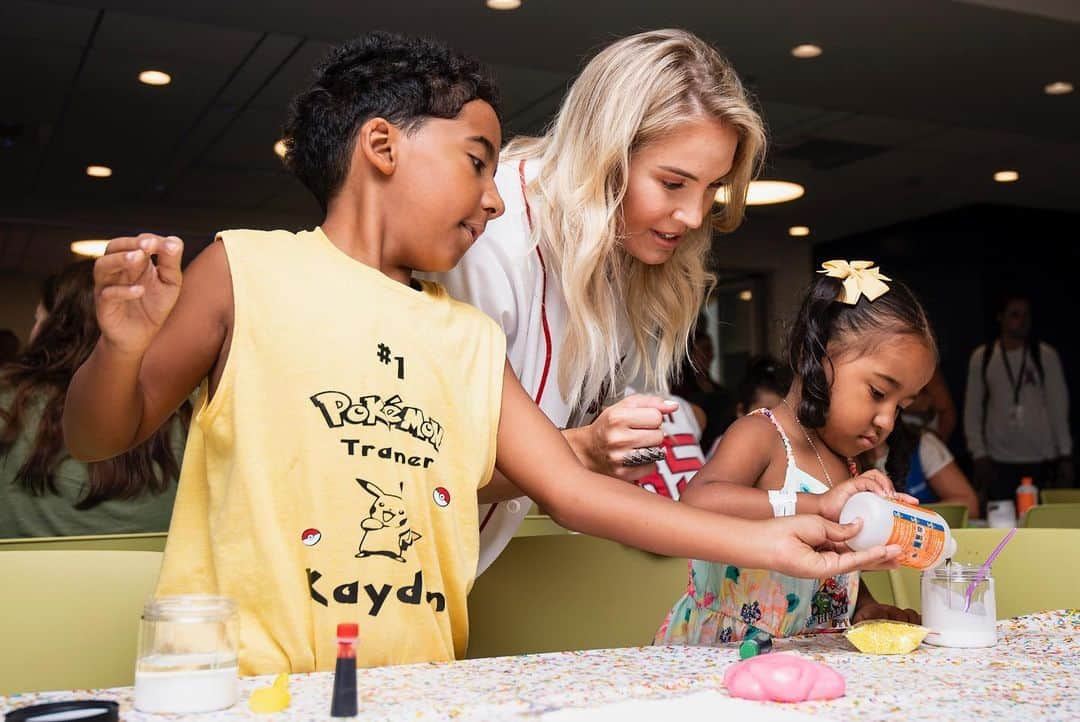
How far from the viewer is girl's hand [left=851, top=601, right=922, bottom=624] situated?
1579 millimetres

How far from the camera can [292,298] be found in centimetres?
123

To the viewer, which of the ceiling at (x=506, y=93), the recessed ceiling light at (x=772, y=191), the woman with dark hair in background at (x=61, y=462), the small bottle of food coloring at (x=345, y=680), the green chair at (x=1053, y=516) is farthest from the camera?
the recessed ceiling light at (x=772, y=191)

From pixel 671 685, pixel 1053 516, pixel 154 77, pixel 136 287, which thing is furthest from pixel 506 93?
pixel 671 685

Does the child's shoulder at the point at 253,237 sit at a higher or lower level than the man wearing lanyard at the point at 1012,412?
lower

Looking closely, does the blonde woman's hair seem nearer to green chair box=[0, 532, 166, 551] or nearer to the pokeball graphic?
the pokeball graphic

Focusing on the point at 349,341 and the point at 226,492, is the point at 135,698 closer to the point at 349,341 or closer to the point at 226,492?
the point at 226,492

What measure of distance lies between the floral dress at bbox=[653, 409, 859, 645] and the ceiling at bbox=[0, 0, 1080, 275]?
272 cm

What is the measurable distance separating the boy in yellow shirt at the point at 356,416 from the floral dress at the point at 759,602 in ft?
2.04

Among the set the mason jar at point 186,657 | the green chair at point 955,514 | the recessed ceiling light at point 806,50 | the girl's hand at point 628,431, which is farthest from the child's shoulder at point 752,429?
the recessed ceiling light at point 806,50

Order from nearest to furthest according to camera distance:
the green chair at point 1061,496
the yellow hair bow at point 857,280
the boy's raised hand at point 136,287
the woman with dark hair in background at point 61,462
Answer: the boy's raised hand at point 136,287 → the yellow hair bow at point 857,280 → the woman with dark hair in background at point 61,462 → the green chair at point 1061,496

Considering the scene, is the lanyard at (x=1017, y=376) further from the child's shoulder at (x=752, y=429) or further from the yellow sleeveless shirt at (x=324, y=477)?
the yellow sleeveless shirt at (x=324, y=477)

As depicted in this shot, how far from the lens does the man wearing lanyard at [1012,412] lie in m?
7.73

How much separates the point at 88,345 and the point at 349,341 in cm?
170

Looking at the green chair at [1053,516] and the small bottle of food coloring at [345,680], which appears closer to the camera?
the small bottle of food coloring at [345,680]
